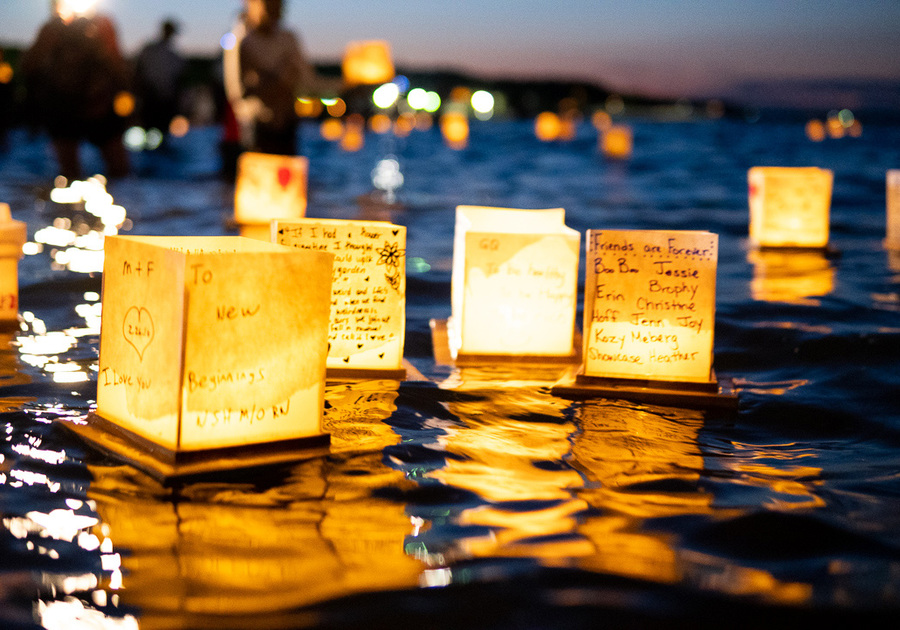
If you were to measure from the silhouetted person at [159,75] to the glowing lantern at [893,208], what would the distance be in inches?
401

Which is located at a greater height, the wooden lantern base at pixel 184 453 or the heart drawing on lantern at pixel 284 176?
the heart drawing on lantern at pixel 284 176

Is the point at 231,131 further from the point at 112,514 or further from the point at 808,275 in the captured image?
the point at 112,514

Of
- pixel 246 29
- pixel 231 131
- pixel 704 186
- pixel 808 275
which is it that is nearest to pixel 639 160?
pixel 704 186

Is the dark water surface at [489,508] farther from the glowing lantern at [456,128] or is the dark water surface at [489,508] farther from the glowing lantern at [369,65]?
the glowing lantern at [456,128]

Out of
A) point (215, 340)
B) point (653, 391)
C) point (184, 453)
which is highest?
point (215, 340)

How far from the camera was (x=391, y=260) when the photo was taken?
374 centimetres

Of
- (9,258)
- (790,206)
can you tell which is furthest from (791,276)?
(9,258)

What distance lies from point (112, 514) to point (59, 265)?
4.22m

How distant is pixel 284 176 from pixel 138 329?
18.3 feet

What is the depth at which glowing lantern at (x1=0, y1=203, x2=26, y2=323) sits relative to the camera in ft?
13.8

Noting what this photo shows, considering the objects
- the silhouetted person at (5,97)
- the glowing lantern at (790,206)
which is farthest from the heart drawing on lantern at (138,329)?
the silhouetted person at (5,97)

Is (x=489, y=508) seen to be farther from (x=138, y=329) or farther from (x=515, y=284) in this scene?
(x=515, y=284)

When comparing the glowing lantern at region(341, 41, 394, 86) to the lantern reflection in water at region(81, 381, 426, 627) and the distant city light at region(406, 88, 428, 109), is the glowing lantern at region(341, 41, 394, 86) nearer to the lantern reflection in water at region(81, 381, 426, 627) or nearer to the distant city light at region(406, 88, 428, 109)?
the distant city light at region(406, 88, 428, 109)

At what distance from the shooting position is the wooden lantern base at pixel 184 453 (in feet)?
8.62
